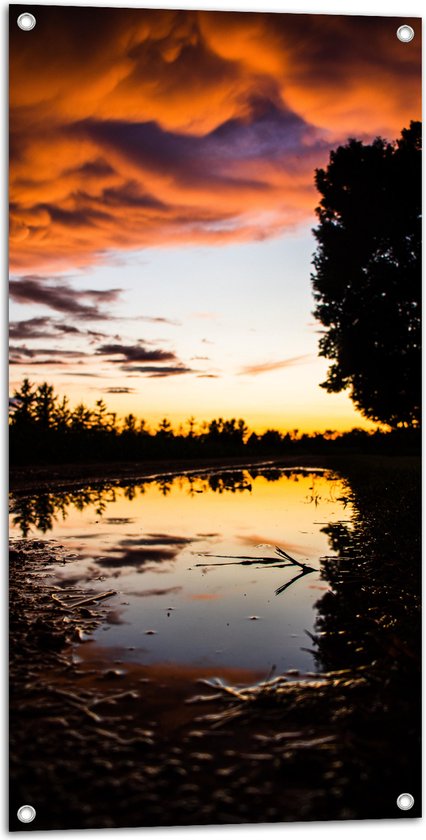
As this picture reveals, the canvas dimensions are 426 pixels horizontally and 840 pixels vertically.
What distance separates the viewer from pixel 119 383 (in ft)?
18.9

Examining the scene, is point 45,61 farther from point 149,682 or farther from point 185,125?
point 149,682

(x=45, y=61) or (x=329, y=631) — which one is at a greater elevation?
(x=45, y=61)

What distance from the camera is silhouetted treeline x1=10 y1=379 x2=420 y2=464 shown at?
16859mm

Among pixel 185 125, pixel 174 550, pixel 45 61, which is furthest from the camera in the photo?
pixel 174 550

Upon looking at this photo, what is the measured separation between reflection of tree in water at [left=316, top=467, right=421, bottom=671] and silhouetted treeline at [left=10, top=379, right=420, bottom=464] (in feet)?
→ 4.81

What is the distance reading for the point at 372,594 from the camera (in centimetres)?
430

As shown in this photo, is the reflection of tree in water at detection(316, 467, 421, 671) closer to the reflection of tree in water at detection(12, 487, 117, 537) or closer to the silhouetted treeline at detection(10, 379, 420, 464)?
the silhouetted treeline at detection(10, 379, 420, 464)

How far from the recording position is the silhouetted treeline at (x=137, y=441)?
16.9 meters

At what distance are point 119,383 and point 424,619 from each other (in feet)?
11.3

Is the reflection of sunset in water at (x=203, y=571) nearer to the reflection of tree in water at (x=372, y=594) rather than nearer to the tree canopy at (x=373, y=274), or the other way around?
the reflection of tree in water at (x=372, y=594)

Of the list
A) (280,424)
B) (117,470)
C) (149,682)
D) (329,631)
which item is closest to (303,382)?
(280,424)

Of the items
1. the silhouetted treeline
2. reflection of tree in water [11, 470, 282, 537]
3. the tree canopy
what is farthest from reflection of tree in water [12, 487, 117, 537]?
the tree canopy

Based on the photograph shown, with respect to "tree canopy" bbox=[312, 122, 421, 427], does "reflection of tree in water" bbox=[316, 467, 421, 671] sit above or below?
below

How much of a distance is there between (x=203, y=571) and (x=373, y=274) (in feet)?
20.1
